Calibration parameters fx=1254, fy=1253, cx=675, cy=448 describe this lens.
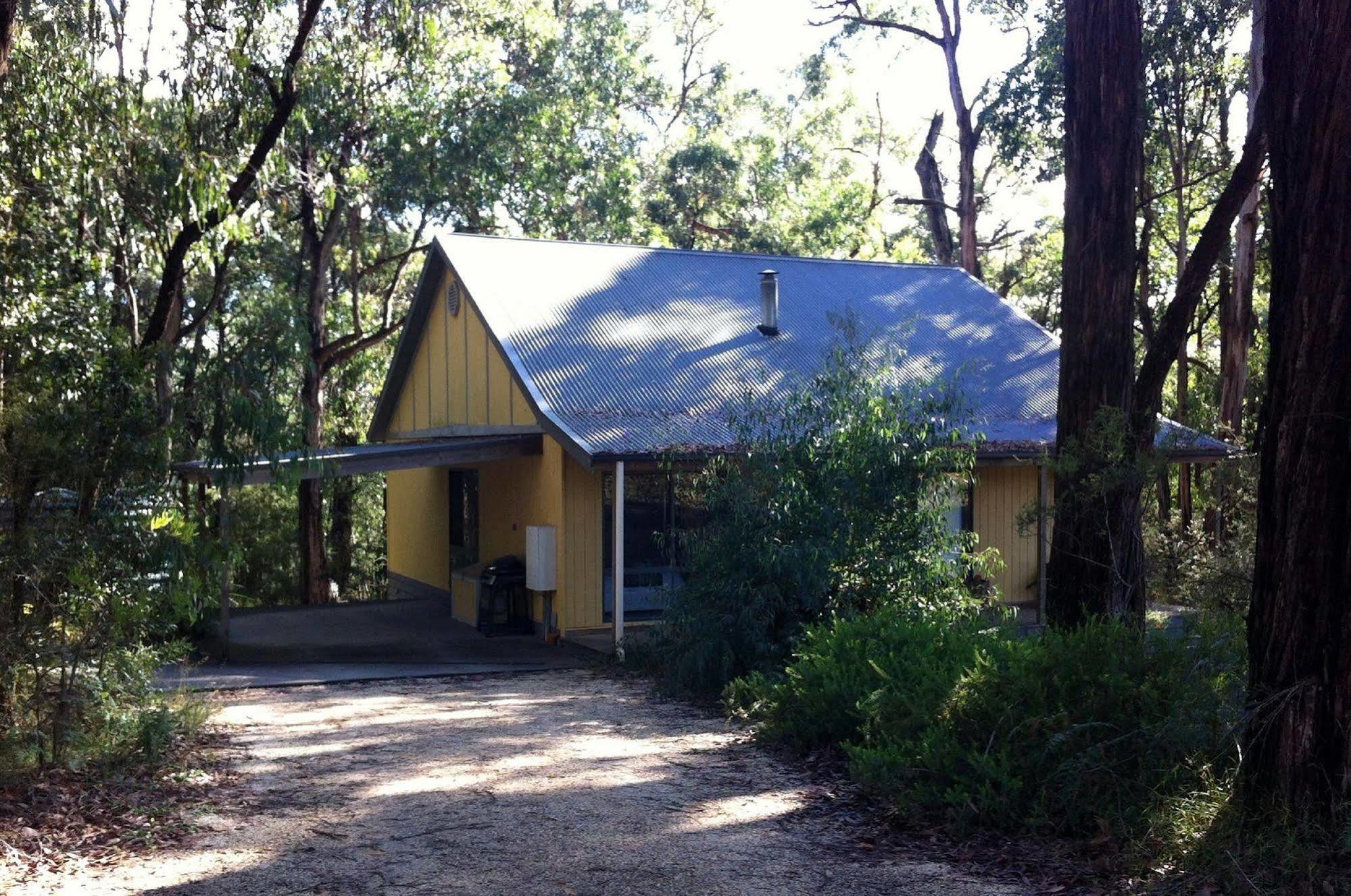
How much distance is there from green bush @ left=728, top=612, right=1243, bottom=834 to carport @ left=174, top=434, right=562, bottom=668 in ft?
22.3

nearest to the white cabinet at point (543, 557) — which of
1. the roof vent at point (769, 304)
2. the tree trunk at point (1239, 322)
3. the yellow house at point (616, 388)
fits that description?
the yellow house at point (616, 388)

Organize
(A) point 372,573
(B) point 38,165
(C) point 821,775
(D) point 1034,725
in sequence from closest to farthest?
(D) point 1034,725 < (C) point 821,775 < (B) point 38,165 < (A) point 372,573

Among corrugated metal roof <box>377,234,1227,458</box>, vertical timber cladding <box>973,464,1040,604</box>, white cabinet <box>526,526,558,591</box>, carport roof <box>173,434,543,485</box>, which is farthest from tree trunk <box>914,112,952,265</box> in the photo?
white cabinet <box>526,526,558,591</box>

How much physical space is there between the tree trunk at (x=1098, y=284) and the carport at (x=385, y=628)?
6708 mm

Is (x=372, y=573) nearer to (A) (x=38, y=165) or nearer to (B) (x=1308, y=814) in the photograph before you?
(A) (x=38, y=165)

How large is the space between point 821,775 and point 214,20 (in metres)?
7.59

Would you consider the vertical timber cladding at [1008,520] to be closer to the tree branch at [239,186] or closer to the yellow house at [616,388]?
the yellow house at [616,388]

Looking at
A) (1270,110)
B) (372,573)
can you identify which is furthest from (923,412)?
(372,573)

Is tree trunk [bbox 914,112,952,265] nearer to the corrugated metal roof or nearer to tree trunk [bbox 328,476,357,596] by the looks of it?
the corrugated metal roof

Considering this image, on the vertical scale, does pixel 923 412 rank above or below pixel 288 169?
below

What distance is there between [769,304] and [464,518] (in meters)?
5.70

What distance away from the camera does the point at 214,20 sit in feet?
33.3

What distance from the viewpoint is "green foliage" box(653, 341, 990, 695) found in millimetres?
10594

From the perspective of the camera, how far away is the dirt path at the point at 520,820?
5566 mm
